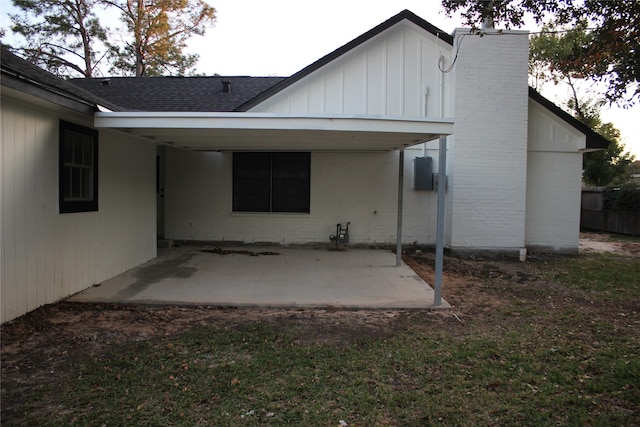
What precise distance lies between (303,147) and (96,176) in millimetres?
3850

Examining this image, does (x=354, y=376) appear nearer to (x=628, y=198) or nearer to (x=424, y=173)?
(x=424, y=173)

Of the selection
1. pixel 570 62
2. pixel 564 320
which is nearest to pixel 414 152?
pixel 570 62

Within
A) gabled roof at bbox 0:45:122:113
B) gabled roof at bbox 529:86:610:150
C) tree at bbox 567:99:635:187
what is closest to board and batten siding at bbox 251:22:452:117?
gabled roof at bbox 529:86:610:150

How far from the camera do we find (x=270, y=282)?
262 inches

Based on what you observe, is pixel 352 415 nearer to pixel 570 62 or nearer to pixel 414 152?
pixel 570 62

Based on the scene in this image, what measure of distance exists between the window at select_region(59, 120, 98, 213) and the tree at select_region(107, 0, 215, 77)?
16.5 m

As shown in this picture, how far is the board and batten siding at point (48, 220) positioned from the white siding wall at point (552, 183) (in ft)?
28.0

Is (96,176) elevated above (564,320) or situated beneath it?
elevated above

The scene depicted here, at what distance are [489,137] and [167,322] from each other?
24.8 feet

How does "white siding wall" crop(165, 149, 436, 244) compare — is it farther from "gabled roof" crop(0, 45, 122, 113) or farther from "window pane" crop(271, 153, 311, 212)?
"gabled roof" crop(0, 45, 122, 113)

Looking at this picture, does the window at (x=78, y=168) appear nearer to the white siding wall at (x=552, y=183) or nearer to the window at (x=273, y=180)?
the window at (x=273, y=180)

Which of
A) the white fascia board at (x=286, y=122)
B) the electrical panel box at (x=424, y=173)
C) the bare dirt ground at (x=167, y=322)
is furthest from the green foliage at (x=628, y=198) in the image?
the white fascia board at (x=286, y=122)

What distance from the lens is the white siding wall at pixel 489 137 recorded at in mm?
9227

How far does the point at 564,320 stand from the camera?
5086 mm
